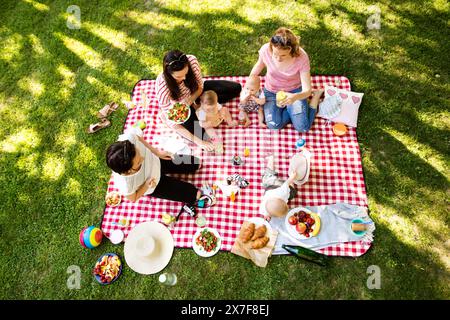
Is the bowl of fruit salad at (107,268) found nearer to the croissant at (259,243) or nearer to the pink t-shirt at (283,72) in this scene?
the croissant at (259,243)

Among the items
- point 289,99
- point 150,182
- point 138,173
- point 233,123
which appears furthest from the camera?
point 233,123

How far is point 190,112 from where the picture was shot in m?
4.55

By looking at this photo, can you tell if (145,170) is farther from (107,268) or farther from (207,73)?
(207,73)

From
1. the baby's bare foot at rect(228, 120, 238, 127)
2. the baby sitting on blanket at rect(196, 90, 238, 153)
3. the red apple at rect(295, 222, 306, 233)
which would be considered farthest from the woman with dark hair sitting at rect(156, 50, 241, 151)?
the red apple at rect(295, 222, 306, 233)

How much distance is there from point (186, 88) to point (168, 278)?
2561mm

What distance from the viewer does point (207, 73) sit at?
5.48 metres

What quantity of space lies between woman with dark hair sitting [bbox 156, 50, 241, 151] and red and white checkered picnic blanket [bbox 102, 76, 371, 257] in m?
0.31

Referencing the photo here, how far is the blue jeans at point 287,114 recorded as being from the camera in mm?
4594

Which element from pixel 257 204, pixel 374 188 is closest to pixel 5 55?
pixel 257 204

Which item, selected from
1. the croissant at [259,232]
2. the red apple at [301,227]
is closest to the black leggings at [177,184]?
the croissant at [259,232]

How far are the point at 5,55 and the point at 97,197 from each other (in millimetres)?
3848

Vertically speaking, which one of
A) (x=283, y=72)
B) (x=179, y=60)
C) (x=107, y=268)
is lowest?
(x=107, y=268)

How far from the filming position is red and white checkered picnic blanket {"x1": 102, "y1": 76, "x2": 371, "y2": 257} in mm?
4320

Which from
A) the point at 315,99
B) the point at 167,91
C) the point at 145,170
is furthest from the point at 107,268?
the point at 315,99
